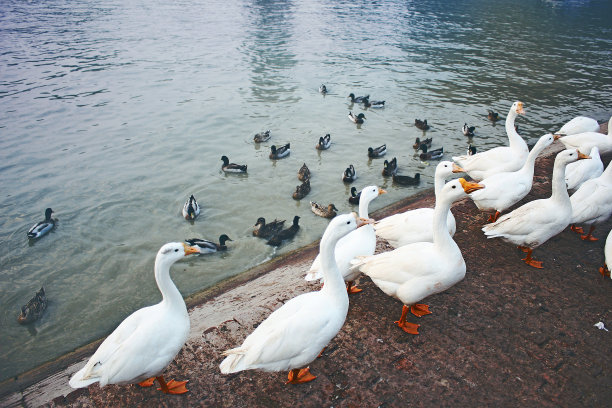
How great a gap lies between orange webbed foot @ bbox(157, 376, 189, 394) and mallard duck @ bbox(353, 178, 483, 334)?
8.43ft

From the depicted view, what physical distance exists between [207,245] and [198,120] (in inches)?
366

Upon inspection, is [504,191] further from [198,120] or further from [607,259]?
[198,120]

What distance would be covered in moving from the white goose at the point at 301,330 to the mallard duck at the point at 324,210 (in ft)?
19.1

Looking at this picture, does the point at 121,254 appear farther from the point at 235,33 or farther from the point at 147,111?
the point at 235,33

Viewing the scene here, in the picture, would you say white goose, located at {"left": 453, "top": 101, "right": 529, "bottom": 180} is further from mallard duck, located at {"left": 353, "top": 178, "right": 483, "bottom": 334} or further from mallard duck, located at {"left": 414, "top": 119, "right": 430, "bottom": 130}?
mallard duck, located at {"left": 414, "top": 119, "right": 430, "bottom": 130}

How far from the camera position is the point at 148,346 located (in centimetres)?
416

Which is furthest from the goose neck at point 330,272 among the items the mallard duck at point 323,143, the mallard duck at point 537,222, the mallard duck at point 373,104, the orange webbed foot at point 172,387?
the mallard duck at point 373,104

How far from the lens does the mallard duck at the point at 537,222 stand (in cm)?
600

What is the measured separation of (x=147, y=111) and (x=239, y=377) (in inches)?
612

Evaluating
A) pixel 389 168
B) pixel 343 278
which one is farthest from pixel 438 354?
pixel 389 168

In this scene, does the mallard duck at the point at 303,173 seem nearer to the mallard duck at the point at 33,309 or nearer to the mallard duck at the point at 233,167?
the mallard duck at the point at 233,167

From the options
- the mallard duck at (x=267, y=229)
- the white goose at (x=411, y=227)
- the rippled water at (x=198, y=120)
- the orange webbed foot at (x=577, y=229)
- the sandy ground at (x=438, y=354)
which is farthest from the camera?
the mallard duck at (x=267, y=229)

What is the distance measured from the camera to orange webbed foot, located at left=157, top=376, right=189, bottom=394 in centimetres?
439

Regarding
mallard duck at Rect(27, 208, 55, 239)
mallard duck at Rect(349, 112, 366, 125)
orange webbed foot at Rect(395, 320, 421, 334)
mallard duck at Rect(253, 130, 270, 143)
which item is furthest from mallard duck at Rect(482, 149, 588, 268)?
mallard duck at Rect(349, 112, 366, 125)
